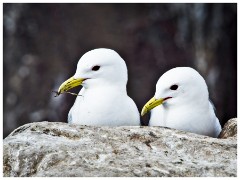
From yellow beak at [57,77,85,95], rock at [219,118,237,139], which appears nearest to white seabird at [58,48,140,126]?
yellow beak at [57,77,85,95]

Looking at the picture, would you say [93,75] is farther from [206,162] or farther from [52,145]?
[206,162]

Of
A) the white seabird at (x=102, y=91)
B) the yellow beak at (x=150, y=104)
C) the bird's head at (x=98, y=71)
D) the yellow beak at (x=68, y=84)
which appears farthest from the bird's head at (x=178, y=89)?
the yellow beak at (x=68, y=84)

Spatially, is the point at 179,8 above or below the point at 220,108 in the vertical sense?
above

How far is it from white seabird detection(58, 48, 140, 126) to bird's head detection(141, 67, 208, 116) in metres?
0.21

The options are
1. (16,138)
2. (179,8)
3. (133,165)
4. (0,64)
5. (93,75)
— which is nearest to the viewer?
(133,165)

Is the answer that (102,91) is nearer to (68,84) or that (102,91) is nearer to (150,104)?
(68,84)

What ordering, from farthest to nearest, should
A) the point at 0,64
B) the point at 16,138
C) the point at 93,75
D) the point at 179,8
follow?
the point at 179,8
the point at 0,64
the point at 93,75
the point at 16,138

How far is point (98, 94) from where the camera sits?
20.3ft

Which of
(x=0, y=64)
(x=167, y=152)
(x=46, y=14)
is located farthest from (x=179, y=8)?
(x=167, y=152)

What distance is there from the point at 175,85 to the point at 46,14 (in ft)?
30.7

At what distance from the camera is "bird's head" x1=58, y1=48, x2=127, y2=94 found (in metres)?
6.21

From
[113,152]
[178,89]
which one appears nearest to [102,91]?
[178,89]

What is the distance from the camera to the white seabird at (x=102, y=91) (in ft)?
20.2

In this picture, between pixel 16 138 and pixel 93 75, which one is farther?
pixel 93 75
